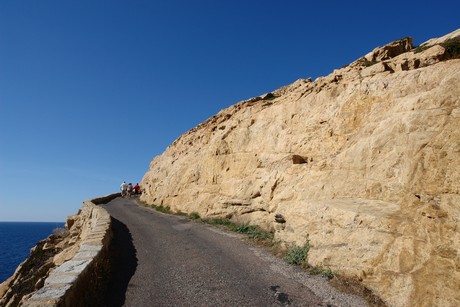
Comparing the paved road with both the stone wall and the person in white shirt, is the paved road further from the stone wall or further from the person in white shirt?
the person in white shirt

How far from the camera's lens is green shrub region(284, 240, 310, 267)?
9.89 m

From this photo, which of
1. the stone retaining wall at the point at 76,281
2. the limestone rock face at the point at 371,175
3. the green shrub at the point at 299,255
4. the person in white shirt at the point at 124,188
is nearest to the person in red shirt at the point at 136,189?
the person in white shirt at the point at 124,188

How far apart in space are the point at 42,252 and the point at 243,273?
43.7ft

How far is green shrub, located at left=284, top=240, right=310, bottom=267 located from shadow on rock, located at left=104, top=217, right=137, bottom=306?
4941 mm

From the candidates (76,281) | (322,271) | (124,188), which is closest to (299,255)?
(322,271)

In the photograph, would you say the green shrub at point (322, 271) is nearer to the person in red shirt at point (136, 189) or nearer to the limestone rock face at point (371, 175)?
the limestone rock face at point (371, 175)

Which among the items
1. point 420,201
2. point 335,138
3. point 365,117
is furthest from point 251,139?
point 420,201

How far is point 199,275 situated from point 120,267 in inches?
103

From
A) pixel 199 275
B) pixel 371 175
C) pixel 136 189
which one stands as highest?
pixel 136 189

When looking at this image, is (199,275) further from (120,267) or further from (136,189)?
(136,189)

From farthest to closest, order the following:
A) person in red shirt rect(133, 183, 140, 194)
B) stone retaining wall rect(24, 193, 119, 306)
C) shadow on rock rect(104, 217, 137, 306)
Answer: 1. person in red shirt rect(133, 183, 140, 194)
2. shadow on rock rect(104, 217, 137, 306)
3. stone retaining wall rect(24, 193, 119, 306)

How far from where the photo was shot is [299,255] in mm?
10109

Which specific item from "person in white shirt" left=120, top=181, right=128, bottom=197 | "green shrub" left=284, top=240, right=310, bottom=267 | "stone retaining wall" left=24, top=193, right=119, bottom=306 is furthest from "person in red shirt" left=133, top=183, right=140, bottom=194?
"green shrub" left=284, top=240, right=310, bottom=267

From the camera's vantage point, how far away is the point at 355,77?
14.8 meters
